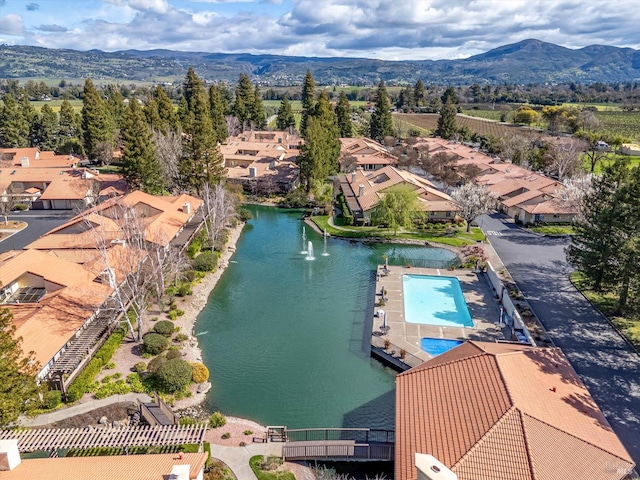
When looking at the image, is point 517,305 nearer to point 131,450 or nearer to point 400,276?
point 400,276

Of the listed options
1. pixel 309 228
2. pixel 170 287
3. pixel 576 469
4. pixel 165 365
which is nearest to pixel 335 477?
pixel 576 469

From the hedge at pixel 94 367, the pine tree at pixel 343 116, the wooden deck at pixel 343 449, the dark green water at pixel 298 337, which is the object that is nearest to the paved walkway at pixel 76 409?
the hedge at pixel 94 367

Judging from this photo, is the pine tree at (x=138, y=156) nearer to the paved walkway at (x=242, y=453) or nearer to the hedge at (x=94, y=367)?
the hedge at (x=94, y=367)

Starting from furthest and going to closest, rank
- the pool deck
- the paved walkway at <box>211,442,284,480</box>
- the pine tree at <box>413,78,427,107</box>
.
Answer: the pine tree at <box>413,78,427,107</box> → the pool deck → the paved walkway at <box>211,442,284,480</box>

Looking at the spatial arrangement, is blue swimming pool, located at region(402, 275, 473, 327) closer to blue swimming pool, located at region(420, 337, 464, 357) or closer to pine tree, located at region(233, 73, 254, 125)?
blue swimming pool, located at region(420, 337, 464, 357)

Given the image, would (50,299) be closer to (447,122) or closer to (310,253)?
(310,253)

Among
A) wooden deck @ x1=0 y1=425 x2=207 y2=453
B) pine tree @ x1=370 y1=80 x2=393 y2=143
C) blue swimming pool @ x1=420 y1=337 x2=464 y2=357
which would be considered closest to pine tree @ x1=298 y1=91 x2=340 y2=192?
pine tree @ x1=370 y1=80 x2=393 y2=143
